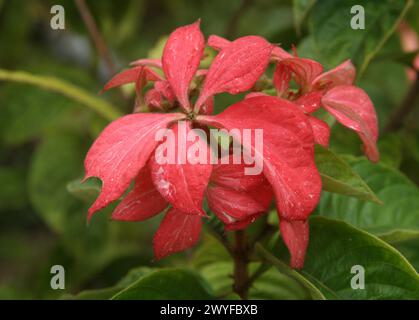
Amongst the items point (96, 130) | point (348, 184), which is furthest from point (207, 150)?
point (96, 130)

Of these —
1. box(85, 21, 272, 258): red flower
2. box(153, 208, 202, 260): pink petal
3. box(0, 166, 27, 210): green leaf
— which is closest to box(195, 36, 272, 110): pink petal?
box(85, 21, 272, 258): red flower

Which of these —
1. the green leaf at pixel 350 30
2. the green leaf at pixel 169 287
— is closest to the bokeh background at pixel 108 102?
the green leaf at pixel 350 30

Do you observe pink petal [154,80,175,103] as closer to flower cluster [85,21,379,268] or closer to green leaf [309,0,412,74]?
flower cluster [85,21,379,268]

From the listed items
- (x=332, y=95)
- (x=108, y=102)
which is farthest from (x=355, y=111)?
(x=108, y=102)

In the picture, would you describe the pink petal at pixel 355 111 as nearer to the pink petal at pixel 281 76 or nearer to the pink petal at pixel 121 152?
the pink petal at pixel 281 76

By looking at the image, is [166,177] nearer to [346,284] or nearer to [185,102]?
[185,102]

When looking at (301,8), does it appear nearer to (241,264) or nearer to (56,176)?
(241,264)
